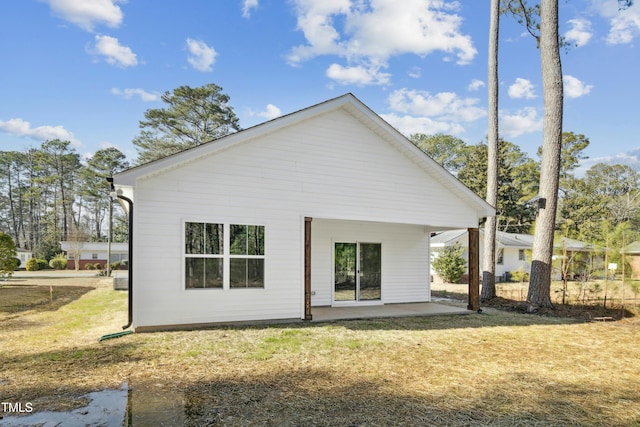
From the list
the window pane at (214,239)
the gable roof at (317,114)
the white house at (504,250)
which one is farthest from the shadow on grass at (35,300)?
the white house at (504,250)

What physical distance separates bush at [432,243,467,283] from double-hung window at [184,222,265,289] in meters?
15.8

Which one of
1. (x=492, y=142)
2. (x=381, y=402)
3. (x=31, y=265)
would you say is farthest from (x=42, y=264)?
(x=381, y=402)

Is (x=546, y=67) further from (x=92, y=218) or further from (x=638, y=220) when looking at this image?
(x=92, y=218)

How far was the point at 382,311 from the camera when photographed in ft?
35.3

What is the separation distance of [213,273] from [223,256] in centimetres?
41

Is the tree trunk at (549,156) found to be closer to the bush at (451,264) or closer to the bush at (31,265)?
the bush at (451,264)

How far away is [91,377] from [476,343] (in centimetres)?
640

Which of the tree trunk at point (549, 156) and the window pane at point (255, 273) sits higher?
the tree trunk at point (549, 156)

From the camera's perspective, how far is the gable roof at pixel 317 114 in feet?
24.7

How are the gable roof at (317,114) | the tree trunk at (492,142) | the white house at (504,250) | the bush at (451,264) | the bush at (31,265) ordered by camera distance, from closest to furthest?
1. the gable roof at (317,114)
2. the tree trunk at (492,142)
3. the bush at (451,264)
4. the white house at (504,250)
5. the bush at (31,265)

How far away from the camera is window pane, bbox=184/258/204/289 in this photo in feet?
26.3

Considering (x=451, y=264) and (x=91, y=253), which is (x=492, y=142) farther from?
(x=91, y=253)

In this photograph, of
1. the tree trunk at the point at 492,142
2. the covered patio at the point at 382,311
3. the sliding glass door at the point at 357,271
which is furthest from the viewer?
the tree trunk at the point at 492,142

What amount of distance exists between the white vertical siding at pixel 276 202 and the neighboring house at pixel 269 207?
0.9 inches
